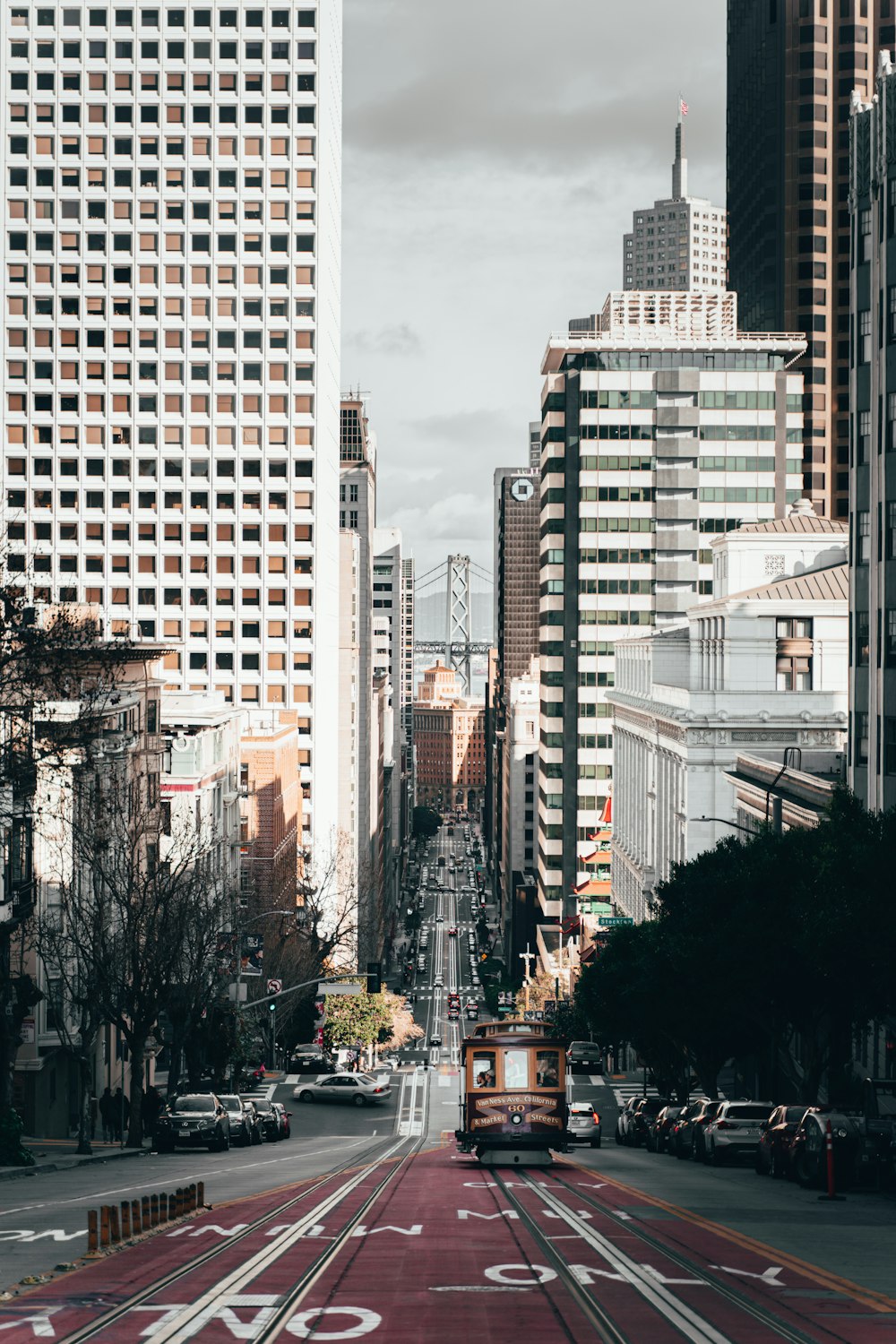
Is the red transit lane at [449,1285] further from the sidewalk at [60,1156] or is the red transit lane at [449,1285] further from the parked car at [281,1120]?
the parked car at [281,1120]

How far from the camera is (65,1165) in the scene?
43500 millimetres

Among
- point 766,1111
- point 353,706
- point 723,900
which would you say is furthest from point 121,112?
point 766,1111

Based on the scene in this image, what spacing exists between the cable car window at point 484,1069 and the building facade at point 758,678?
47.6 metres

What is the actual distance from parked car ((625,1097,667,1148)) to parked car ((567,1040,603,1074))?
128 feet

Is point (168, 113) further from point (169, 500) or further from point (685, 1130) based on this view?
point (685, 1130)

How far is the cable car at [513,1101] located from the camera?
4038 centimetres

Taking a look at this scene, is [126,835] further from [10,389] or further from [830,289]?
[830,289]

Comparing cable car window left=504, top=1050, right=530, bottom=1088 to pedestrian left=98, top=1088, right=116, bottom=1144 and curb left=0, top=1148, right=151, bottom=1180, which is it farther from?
pedestrian left=98, top=1088, right=116, bottom=1144

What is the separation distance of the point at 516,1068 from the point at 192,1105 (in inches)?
526

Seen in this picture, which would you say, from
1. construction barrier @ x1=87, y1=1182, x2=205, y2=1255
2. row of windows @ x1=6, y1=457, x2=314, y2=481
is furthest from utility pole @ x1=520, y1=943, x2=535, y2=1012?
construction barrier @ x1=87, y1=1182, x2=205, y2=1255

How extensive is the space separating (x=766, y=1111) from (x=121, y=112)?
115503mm

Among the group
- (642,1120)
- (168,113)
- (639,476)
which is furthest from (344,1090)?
(168,113)

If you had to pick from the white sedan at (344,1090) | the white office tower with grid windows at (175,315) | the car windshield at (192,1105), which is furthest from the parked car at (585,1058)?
the car windshield at (192,1105)

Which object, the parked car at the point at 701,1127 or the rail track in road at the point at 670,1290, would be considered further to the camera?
the parked car at the point at 701,1127
